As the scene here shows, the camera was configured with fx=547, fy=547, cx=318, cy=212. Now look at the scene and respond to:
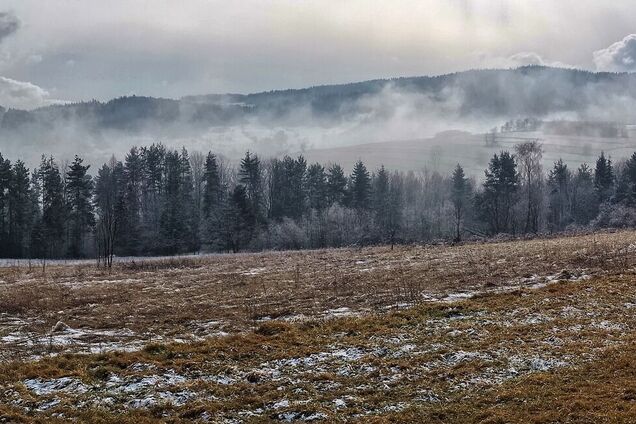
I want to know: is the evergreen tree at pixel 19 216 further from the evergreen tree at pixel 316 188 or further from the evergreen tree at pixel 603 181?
the evergreen tree at pixel 603 181

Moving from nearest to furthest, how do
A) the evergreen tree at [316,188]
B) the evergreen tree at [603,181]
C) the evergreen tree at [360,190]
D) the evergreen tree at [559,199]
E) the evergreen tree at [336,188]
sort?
1. the evergreen tree at [603,181]
2. the evergreen tree at [316,188]
3. the evergreen tree at [336,188]
4. the evergreen tree at [360,190]
5. the evergreen tree at [559,199]

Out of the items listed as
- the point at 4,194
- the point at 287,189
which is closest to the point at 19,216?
the point at 4,194

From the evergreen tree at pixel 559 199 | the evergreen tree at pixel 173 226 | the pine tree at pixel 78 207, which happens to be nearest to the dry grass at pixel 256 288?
the evergreen tree at pixel 173 226

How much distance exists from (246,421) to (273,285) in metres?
17.4

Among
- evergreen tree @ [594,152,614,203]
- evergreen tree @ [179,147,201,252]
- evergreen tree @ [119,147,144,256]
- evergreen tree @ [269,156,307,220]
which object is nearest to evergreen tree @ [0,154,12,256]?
evergreen tree @ [119,147,144,256]

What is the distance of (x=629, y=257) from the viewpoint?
26.3 metres

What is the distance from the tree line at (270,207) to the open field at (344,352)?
163 ft

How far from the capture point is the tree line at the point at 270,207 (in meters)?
83.7

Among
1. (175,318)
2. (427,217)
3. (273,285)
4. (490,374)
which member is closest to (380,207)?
(427,217)

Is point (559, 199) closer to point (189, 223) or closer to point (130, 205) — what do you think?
point (189, 223)

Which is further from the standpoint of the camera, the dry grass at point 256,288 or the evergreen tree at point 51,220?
the evergreen tree at point 51,220

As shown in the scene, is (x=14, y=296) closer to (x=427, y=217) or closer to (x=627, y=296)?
(x=627, y=296)

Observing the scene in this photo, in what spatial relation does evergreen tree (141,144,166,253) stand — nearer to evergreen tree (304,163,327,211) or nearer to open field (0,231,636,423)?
evergreen tree (304,163,327,211)

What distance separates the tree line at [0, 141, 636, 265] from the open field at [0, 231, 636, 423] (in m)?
49.7
